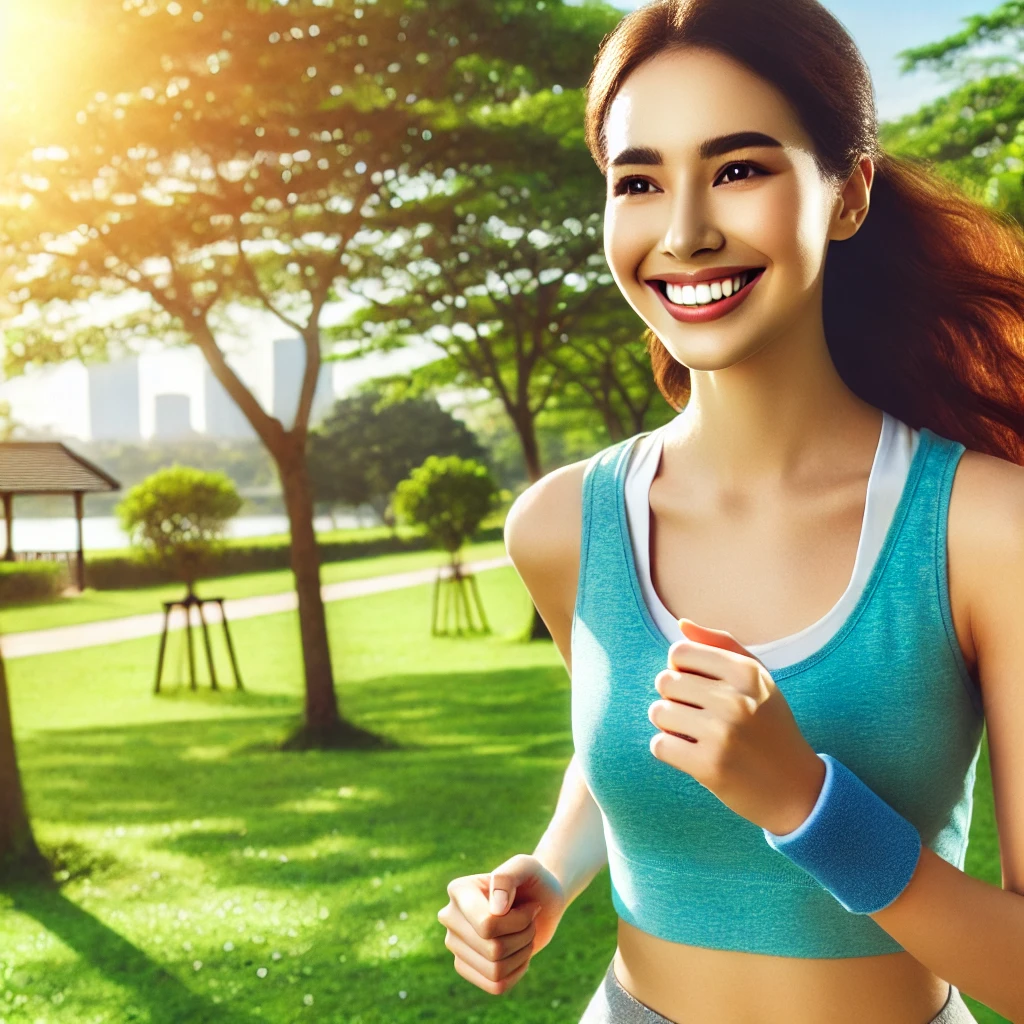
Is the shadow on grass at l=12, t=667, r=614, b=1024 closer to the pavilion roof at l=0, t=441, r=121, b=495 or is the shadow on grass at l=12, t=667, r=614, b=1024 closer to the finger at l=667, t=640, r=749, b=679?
the finger at l=667, t=640, r=749, b=679

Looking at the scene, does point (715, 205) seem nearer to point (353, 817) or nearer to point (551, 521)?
point (551, 521)

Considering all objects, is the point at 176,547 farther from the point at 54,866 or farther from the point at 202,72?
the point at 54,866

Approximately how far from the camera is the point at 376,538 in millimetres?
40688

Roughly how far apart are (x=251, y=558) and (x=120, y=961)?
3039 centimetres

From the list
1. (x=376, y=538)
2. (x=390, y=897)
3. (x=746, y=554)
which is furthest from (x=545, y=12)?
(x=376, y=538)

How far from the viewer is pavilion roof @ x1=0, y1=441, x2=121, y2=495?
15.8 metres

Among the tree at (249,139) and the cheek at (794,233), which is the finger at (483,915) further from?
the tree at (249,139)

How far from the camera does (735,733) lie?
1.14 metres

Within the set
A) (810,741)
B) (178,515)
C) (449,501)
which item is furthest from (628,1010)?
(449,501)

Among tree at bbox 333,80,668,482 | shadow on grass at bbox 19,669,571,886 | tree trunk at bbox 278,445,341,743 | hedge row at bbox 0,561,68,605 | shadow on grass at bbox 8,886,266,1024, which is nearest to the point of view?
shadow on grass at bbox 8,886,266,1024

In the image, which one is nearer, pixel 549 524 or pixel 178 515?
pixel 549 524

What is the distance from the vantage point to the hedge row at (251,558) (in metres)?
28.0

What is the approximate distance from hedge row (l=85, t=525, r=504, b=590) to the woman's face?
19066 mm

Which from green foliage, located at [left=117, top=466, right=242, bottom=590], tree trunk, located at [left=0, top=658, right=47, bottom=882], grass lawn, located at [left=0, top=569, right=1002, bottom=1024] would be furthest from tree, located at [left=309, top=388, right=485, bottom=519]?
tree trunk, located at [left=0, top=658, right=47, bottom=882]
